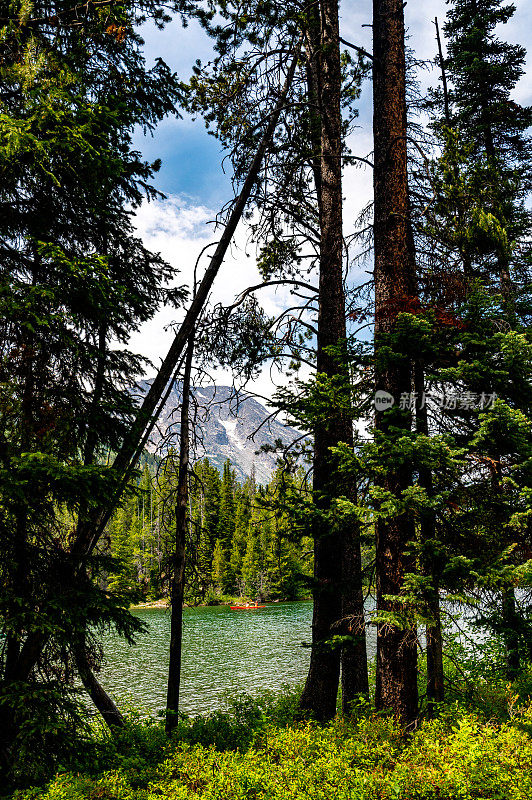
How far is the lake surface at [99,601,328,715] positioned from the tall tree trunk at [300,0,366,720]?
4.84 meters

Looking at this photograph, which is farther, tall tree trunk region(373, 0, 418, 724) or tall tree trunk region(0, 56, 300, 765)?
tall tree trunk region(0, 56, 300, 765)

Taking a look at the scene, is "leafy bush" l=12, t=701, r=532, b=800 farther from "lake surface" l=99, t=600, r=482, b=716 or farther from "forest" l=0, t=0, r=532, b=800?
"lake surface" l=99, t=600, r=482, b=716

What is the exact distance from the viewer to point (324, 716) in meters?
5.79

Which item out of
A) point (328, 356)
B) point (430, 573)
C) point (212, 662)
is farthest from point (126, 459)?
point (212, 662)

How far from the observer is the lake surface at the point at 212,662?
16469 mm

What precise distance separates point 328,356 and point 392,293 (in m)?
1.72

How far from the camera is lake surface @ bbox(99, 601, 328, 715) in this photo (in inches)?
648

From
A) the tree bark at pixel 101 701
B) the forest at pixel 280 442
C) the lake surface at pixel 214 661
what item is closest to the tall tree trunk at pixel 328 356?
the forest at pixel 280 442

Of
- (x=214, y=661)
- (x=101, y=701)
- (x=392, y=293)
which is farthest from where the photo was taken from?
(x=214, y=661)

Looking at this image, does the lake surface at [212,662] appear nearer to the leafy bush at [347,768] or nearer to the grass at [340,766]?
the grass at [340,766]

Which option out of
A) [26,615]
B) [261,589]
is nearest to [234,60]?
[26,615]

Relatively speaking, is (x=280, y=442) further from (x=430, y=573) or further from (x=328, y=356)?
(x=430, y=573)

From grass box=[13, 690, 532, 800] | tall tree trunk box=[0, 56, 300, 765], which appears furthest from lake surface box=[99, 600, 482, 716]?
grass box=[13, 690, 532, 800]

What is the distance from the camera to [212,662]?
22.0m
